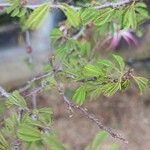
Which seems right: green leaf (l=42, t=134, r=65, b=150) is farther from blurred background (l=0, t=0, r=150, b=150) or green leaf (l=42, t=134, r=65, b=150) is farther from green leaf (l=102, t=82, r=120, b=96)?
blurred background (l=0, t=0, r=150, b=150)

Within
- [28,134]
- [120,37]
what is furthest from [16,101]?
[120,37]

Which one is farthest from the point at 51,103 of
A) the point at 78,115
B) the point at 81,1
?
the point at 81,1

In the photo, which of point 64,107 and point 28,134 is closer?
point 28,134

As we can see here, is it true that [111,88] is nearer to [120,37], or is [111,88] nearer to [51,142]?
[51,142]

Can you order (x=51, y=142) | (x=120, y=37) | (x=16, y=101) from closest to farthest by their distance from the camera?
(x=51, y=142)
(x=16, y=101)
(x=120, y=37)

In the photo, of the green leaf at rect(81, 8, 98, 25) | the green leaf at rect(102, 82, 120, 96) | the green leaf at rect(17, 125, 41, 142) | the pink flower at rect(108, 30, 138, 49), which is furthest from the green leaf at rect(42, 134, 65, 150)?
the pink flower at rect(108, 30, 138, 49)

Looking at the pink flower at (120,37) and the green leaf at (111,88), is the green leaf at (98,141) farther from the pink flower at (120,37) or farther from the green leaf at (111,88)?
the pink flower at (120,37)
